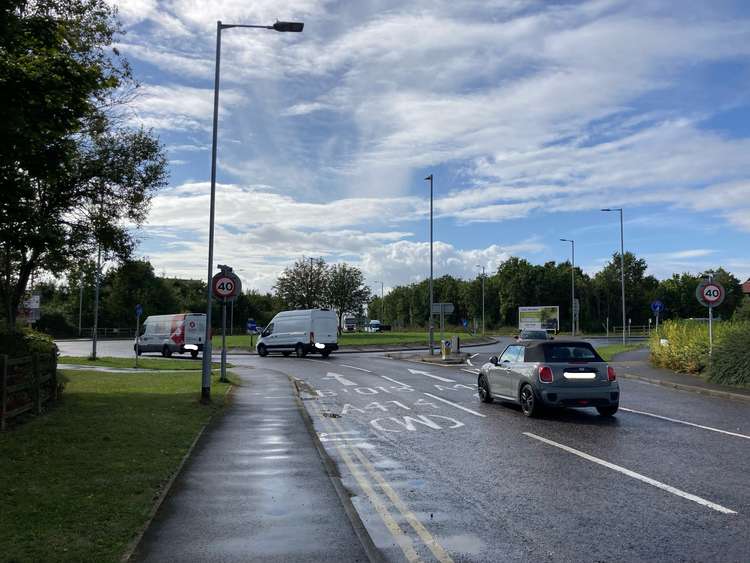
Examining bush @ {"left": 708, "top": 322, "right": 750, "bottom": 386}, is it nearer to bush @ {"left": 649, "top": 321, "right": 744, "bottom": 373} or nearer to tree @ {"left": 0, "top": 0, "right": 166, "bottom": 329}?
bush @ {"left": 649, "top": 321, "right": 744, "bottom": 373}

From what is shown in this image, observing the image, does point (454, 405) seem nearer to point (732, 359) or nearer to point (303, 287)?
point (732, 359)

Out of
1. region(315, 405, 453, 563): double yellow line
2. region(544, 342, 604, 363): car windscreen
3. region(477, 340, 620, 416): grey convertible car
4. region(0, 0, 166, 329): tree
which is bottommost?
region(315, 405, 453, 563): double yellow line

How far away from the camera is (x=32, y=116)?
33.9 ft

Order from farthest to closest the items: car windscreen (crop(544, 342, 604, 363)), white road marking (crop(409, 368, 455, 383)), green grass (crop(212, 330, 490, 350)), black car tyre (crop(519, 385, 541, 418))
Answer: green grass (crop(212, 330, 490, 350)), white road marking (crop(409, 368, 455, 383)), car windscreen (crop(544, 342, 604, 363)), black car tyre (crop(519, 385, 541, 418))

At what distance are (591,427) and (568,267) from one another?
9984cm

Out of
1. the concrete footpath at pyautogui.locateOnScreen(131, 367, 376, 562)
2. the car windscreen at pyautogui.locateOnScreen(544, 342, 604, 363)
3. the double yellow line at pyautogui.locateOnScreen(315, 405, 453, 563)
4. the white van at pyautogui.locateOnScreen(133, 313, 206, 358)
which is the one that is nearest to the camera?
the concrete footpath at pyautogui.locateOnScreen(131, 367, 376, 562)

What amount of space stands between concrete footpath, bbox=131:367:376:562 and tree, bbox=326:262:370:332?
67.6 meters

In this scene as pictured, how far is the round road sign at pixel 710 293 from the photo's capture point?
20.2 metres

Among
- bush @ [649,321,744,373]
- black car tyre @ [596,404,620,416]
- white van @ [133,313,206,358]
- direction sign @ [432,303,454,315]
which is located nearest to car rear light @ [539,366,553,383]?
black car tyre @ [596,404,620,416]

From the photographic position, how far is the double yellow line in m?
5.05

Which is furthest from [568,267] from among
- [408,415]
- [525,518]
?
[525,518]

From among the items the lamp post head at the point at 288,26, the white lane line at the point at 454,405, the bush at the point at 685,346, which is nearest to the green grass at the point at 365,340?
the bush at the point at 685,346

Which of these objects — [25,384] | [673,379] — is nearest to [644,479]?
[25,384]

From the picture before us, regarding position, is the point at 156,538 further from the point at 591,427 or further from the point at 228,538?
the point at 591,427
